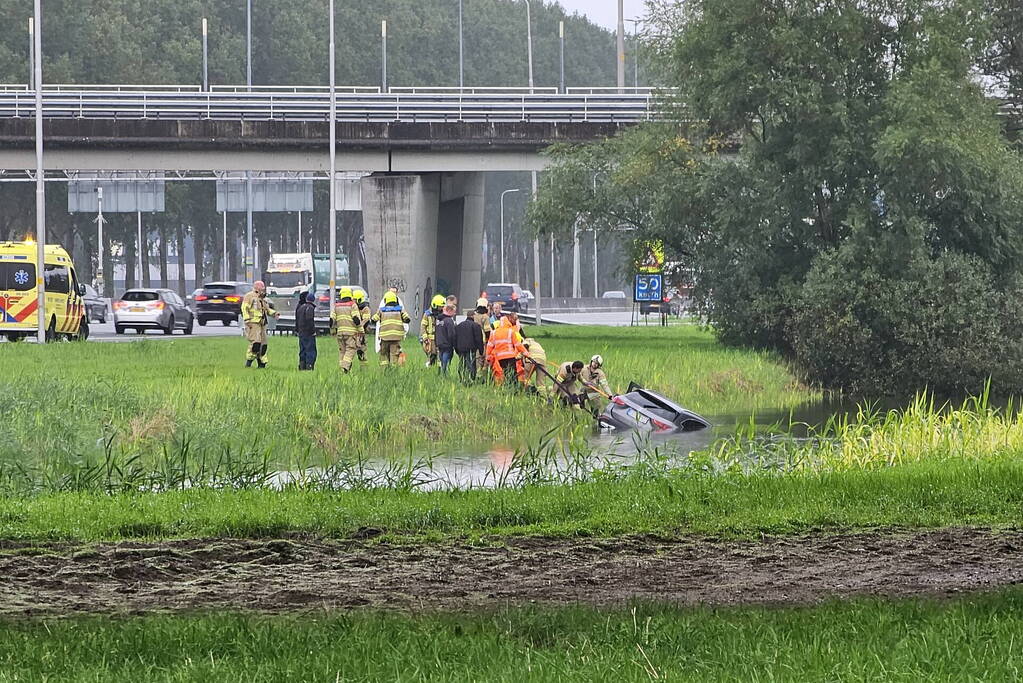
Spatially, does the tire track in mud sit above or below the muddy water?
above

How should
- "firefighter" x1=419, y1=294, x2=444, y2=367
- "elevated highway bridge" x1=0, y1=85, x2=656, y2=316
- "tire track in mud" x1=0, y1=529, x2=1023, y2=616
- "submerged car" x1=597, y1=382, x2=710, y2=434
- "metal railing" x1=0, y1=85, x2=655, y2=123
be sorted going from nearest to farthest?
"tire track in mud" x1=0, y1=529, x2=1023, y2=616, "submerged car" x1=597, y1=382, x2=710, y2=434, "firefighter" x1=419, y1=294, x2=444, y2=367, "elevated highway bridge" x1=0, y1=85, x2=656, y2=316, "metal railing" x1=0, y1=85, x2=655, y2=123

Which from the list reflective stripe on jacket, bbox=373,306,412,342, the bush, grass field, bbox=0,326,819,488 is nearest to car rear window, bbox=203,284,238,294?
grass field, bbox=0,326,819,488

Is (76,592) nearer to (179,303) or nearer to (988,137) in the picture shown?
(988,137)

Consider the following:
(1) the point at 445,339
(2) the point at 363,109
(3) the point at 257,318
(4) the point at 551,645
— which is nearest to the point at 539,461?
(4) the point at 551,645

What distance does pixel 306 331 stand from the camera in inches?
1257

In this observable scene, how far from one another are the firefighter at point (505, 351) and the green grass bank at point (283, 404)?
1.78 feet

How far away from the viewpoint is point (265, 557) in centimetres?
1114

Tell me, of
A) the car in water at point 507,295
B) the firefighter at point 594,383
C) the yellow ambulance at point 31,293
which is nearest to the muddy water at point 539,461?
the firefighter at point 594,383

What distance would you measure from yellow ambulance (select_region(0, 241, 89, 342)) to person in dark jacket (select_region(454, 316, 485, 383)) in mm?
18087

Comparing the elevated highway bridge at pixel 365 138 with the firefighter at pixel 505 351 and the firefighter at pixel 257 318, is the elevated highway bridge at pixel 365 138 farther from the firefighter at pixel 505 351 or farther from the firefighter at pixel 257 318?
the firefighter at pixel 505 351

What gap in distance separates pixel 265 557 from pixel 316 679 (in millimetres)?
4067

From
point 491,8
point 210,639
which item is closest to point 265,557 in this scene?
point 210,639

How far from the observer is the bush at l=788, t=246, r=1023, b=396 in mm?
34281

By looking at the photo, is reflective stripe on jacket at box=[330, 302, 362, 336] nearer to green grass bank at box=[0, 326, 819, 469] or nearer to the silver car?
green grass bank at box=[0, 326, 819, 469]
